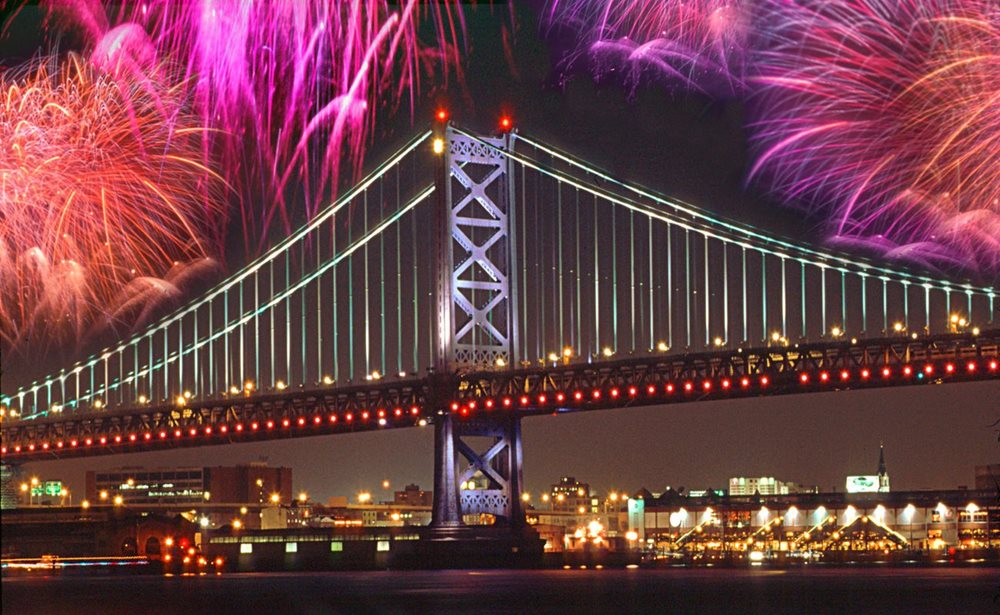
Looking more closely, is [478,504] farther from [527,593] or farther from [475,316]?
[527,593]

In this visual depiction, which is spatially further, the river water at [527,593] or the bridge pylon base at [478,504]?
the bridge pylon base at [478,504]

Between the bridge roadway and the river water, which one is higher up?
the bridge roadway

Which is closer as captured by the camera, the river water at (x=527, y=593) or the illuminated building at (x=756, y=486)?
the river water at (x=527, y=593)

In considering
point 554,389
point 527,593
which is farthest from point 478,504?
point 527,593

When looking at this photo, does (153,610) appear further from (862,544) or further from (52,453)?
(862,544)

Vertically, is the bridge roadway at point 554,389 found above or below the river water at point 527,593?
above
